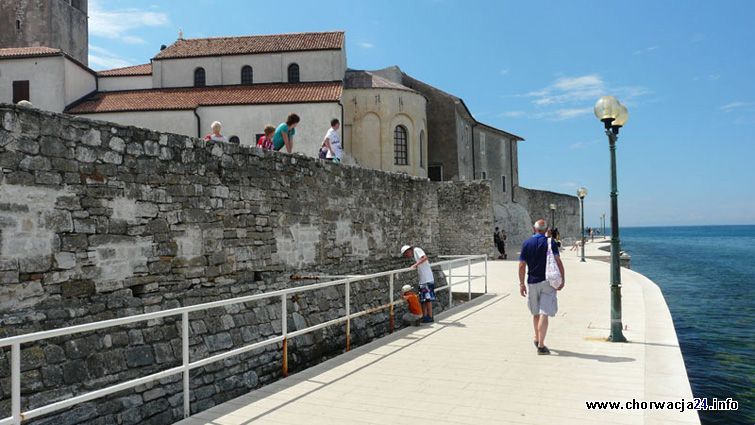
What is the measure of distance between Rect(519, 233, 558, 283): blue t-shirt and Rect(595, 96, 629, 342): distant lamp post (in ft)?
4.76

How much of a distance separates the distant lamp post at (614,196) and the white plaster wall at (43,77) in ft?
99.7

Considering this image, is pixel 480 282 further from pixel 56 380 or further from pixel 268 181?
pixel 56 380

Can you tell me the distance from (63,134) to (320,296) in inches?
220

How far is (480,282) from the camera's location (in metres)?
18.5

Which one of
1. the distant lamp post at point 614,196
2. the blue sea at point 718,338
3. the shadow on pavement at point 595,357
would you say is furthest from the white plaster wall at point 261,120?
the shadow on pavement at point 595,357

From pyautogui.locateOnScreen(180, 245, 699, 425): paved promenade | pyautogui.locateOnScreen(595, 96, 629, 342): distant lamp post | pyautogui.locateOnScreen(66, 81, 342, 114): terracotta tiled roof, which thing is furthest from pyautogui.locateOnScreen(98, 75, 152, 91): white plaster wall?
pyautogui.locateOnScreen(595, 96, 629, 342): distant lamp post

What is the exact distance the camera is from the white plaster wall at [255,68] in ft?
112

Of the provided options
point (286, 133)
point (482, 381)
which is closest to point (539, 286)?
point (482, 381)

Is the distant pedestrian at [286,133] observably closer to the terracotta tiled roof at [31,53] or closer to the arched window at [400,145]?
the arched window at [400,145]

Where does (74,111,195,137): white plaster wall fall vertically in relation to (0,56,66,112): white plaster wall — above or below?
below

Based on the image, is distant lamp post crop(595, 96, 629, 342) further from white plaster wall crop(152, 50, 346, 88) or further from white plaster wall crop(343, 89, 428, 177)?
white plaster wall crop(152, 50, 346, 88)

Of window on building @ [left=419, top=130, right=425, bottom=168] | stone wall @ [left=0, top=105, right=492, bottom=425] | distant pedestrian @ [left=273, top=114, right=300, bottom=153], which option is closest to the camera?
stone wall @ [left=0, top=105, right=492, bottom=425]

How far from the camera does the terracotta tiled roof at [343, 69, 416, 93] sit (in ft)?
112

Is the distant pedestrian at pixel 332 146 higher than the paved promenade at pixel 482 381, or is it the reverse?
the distant pedestrian at pixel 332 146
